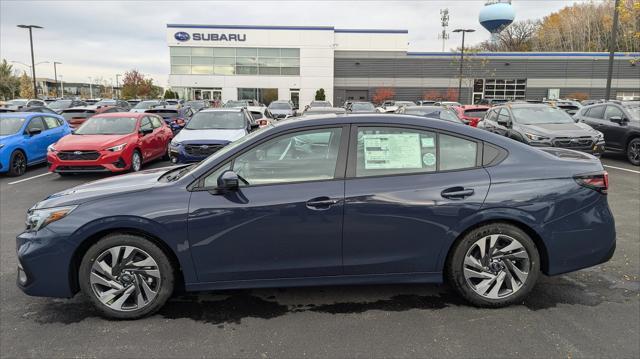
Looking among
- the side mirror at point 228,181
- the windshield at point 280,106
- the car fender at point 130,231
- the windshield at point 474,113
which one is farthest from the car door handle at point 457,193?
the windshield at point 280,106

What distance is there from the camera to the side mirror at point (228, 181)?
3383 millimetres

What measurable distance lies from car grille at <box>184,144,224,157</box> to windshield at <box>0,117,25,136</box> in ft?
15.2

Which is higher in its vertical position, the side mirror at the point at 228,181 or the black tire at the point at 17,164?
the side mirror at the point at 228,181

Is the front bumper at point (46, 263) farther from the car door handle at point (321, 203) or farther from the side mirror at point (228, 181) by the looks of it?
the car door handle at point (321, 203)

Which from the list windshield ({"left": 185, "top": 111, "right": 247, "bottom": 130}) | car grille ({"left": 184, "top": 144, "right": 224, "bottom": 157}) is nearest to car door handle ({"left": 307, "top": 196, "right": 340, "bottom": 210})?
car grille ({"left": 184, "top": 144, "right": 224, "bottom": 157})

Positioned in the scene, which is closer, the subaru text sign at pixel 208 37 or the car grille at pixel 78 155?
the car grille at pixel 78 155

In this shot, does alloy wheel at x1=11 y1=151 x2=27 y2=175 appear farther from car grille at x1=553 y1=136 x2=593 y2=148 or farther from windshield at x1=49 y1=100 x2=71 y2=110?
windshield at x1=49 y1=100 x2=71 y2=110

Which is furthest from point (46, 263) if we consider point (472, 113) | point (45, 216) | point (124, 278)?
point (472, 113)

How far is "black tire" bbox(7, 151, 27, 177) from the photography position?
426 inches

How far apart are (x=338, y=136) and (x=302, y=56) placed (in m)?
51.6

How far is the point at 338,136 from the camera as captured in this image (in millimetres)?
3658

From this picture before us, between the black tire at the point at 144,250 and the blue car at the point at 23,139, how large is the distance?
29.5 ft

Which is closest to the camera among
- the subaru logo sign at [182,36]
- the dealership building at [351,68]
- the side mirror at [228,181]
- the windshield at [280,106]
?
the side mirror at [228,181]

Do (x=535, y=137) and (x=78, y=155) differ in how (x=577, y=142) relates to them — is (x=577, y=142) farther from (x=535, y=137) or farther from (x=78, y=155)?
(x=78, y=155)
